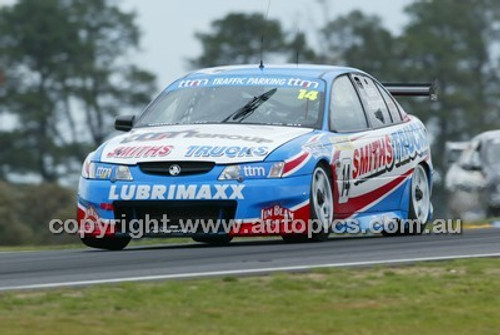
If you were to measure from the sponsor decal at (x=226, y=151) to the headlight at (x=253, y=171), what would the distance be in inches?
3.6

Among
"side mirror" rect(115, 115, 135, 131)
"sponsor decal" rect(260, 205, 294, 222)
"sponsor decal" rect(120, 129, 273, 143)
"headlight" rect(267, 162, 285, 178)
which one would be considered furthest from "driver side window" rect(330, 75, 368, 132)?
"side mirror" rect(115, 115, 135, 131)

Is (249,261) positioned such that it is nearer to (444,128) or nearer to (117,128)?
(117,128)

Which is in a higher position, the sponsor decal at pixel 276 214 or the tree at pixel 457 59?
the tree at pixel 457 59

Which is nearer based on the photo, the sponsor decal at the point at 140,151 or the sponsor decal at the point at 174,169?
the sponsor decal at the point at 174,169

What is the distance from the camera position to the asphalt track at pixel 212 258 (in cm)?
990

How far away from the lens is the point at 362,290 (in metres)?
9.28

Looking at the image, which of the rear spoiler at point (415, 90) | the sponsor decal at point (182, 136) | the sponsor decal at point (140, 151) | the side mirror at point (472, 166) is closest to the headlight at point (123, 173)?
the sponsor decal at point (140, 151)

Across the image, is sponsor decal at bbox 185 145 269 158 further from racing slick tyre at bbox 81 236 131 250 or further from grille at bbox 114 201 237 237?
racing slick tyre at bbox 81 236 131 250

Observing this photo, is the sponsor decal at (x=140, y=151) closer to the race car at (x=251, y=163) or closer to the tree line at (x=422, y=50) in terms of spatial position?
the race car at (x=251, y=163)

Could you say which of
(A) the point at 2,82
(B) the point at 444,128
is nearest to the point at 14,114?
(A) the point at 2,82

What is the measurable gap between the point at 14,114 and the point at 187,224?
66.1 meters

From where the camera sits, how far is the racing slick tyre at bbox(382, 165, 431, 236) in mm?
14555

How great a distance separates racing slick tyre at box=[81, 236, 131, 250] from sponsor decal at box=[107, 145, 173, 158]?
66cm

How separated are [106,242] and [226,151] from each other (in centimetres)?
131
